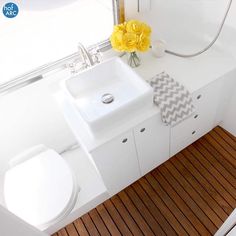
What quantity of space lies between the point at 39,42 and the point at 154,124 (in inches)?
36.2

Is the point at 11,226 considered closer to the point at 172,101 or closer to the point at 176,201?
the point at 172,101

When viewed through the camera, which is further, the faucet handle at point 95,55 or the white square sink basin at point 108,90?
the faucet handle at point 95,55

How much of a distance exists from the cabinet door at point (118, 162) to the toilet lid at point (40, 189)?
0.23m

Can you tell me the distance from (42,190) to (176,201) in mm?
925

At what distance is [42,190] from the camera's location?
1.29 metres

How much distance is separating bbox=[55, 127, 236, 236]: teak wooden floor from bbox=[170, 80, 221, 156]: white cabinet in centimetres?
18

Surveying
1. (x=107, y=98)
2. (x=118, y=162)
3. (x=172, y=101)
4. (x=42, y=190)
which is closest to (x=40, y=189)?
(x=42, y=190)

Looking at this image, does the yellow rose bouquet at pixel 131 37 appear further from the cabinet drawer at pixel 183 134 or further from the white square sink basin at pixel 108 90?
the cabinet drawer at pixel 183 134

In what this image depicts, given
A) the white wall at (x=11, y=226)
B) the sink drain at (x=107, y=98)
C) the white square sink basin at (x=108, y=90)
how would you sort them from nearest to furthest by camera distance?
the white wall at (x=11, y=226), the white square sink basin at (x=108, y=90), the sink drain at (x=107, y=98)

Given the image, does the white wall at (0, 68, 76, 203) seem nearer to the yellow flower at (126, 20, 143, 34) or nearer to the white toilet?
the white toilet

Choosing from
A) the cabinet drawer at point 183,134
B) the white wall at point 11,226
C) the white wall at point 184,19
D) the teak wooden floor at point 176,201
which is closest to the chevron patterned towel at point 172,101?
the cabinet drawer at point 183,134

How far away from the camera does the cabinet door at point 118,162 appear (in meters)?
1.21

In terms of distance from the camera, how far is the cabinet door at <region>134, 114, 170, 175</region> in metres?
1.27

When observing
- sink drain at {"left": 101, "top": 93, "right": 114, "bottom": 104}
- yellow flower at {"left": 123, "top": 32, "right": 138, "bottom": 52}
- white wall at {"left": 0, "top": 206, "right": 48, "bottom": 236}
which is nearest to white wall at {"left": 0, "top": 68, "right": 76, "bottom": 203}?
sink drain at {"left": 101, "top": 93, "right": 114, "bottom": 104}
